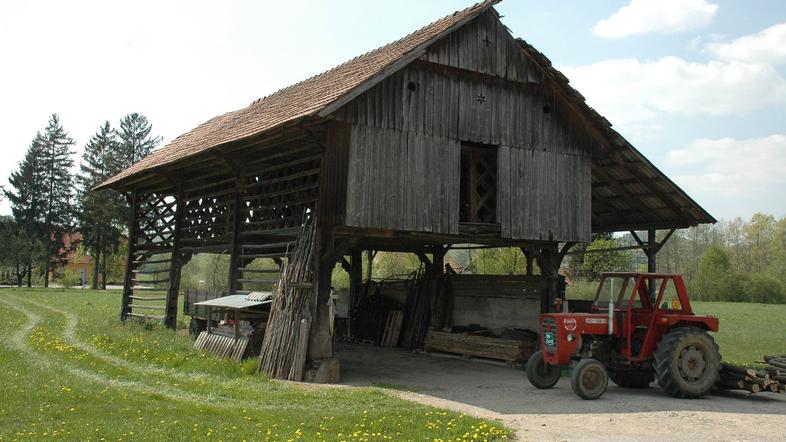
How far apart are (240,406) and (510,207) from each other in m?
7.90

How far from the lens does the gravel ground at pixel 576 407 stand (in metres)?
9.48

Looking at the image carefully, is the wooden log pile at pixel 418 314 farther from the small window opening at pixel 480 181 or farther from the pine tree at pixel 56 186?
the pine tree at pixel 56 186

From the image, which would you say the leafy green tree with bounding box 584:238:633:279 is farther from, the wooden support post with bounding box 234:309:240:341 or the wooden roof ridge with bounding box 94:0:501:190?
the wooden support post with bounding box 234:309:240:341

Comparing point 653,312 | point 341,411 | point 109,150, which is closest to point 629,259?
point 653,312

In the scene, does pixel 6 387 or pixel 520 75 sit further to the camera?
pixel 520 75

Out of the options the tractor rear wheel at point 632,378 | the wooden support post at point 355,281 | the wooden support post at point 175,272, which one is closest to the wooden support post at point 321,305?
the tractor rear wheel at point 632,378

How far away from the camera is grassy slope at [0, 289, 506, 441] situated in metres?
8.38

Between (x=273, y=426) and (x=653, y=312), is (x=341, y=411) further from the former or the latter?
(x=653, y=312)

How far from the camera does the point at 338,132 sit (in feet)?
47.6

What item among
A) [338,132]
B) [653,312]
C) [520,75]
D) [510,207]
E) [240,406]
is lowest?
[240,406]

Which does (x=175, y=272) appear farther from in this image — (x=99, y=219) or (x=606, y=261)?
(x=99, y=219)

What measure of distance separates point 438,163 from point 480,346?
533cm

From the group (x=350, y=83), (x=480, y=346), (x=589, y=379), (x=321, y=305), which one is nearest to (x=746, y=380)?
(x=589, y=379)

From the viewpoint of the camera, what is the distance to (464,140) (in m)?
15.5
